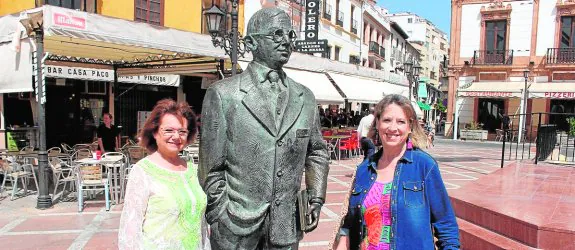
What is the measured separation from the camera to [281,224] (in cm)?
197

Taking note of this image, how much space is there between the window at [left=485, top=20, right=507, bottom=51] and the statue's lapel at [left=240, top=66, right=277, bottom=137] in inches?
950

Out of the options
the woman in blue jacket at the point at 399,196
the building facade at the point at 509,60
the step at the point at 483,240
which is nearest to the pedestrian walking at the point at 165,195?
the woman in blue jacket at the point at 399,196

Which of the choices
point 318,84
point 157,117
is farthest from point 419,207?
point 318,84

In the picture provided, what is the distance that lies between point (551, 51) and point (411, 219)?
23.8m

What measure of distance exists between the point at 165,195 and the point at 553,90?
23.0 meters

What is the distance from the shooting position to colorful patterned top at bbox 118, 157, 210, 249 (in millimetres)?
1949

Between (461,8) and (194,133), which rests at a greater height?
(461,8)

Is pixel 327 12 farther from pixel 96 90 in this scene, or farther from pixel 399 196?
pixel 399 196

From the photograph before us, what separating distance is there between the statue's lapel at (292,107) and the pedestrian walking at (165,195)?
55 centimetres

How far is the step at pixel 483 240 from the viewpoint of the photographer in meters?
3.75

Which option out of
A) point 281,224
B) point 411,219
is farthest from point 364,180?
point 281,224

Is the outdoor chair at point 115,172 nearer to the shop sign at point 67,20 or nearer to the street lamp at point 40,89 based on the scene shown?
the street lamp at point 40,89

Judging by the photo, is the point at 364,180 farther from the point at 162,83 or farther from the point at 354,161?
the point at 162,83

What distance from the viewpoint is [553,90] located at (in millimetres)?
20578
